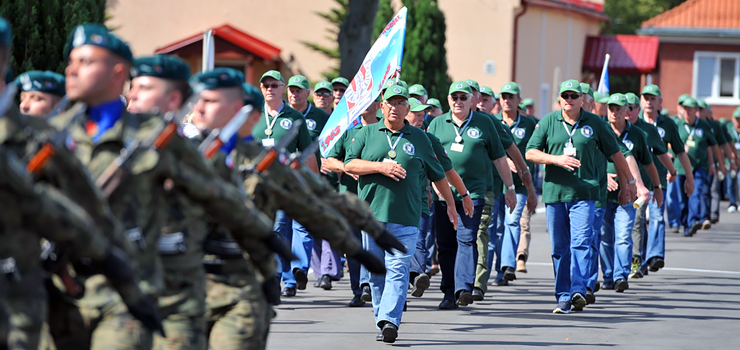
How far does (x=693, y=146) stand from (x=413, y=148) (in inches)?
458

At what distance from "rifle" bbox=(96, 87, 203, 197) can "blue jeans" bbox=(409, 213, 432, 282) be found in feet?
22.9

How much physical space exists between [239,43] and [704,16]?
1779 centimetres

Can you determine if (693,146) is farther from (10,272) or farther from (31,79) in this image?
(10,272)

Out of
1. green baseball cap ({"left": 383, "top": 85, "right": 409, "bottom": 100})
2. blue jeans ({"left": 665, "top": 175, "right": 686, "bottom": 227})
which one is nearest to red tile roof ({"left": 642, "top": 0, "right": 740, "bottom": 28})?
blue jeans ({"left": 665, "top": 175, "right": 686, "bottom": 227})

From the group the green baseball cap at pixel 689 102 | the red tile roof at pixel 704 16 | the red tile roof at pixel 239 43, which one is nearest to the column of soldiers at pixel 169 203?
the green baseball cap at pixel 689 102

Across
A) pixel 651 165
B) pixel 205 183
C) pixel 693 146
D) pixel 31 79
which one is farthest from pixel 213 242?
pixel 693 146

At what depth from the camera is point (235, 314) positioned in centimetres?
515

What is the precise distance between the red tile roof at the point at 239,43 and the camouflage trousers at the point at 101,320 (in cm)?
2996

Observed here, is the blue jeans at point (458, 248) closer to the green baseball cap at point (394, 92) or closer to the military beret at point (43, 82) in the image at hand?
the green baseball cap at point (394, 92)

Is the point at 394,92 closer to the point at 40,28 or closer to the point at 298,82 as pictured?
the point at 298,82

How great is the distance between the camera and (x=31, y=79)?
5324 millimetres

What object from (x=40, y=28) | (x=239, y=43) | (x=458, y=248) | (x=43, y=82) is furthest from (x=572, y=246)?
(x=239, y=43)

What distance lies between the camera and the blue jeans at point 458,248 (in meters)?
10.4

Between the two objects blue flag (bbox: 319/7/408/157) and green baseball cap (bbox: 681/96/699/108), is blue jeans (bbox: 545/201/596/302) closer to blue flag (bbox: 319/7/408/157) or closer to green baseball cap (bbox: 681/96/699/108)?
blue flag (bbox: 319/7/408/157)
